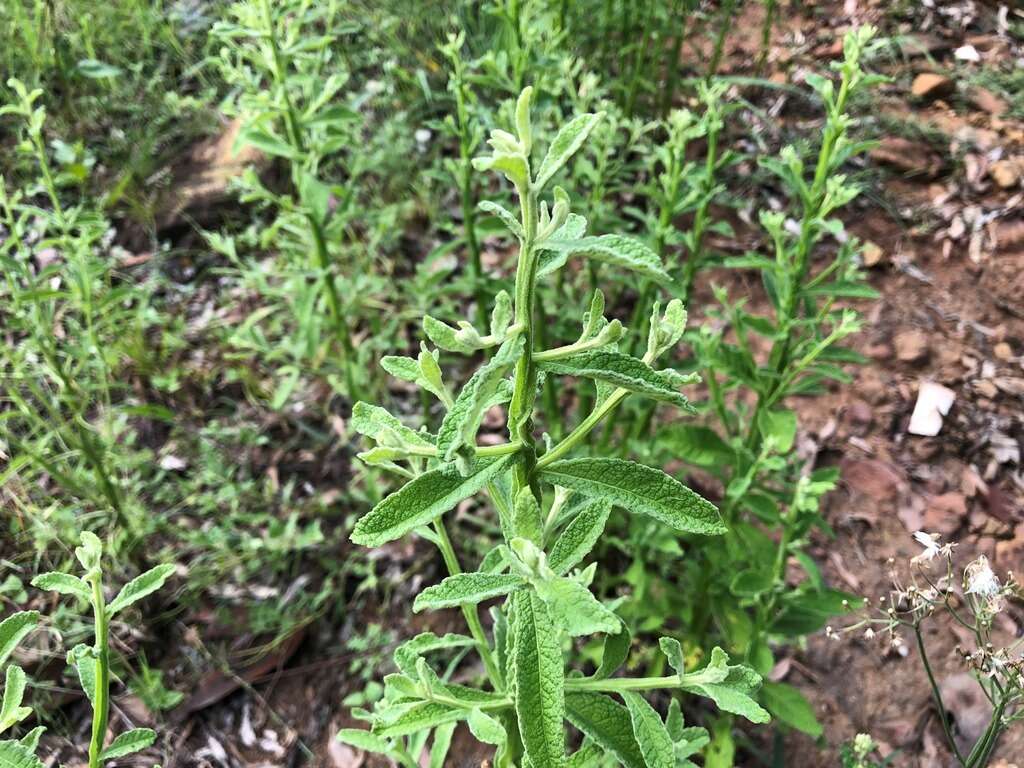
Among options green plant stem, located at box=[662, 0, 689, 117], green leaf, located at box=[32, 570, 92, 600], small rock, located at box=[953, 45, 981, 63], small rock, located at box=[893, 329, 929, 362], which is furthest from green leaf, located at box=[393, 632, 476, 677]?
small rock, located at box=[953, 45, 981, 63]

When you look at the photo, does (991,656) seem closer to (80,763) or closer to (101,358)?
(80,763)

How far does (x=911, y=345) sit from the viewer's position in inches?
125

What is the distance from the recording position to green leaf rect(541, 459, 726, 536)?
1.02 metres

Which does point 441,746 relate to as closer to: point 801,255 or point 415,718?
point 415,718

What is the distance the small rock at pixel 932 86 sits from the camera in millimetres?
3941

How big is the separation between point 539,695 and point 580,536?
241 millimetres

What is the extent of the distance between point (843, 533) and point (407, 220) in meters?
2.20

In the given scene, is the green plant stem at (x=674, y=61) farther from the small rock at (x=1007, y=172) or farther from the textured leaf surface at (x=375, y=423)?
the textured leaf surface at (x=375, y=423)

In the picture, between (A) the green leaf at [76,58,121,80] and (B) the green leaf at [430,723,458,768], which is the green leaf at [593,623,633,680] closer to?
(B) the green leaf at [430,723,458,768]

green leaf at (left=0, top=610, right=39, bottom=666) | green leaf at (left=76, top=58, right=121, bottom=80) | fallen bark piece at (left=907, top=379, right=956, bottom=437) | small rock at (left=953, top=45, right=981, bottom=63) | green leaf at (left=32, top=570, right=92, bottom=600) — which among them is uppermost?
green leaf at (left=76, top=58, right=121, bottom=80)

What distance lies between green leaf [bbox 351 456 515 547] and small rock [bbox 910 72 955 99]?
3796mm

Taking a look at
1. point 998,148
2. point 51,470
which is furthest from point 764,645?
point 998,148

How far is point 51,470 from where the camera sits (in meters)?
2.53

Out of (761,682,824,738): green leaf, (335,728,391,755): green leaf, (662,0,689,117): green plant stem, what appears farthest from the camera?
(662,0,689,117): green plant stem
